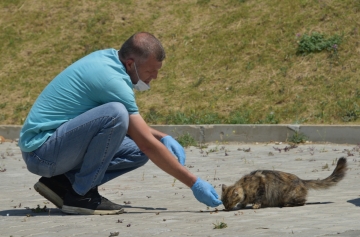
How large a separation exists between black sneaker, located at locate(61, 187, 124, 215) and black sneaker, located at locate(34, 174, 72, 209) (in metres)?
0.11

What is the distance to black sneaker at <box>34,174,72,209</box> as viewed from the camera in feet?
20.9

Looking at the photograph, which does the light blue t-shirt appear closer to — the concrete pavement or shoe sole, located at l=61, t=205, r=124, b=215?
shoe sole, located at l=61, t=205, r=124, b=215

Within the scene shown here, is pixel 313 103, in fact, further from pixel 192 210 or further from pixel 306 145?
pixel 192 210

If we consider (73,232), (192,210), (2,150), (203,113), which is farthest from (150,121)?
(73,232)

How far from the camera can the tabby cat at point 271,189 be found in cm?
647

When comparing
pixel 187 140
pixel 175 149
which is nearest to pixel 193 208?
pixel 175 149

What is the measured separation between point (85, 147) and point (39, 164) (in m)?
0.42

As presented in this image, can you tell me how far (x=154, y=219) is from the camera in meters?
5.88

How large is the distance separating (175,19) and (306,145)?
6729 millimetres

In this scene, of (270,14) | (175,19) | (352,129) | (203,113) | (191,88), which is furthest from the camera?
(175,19)

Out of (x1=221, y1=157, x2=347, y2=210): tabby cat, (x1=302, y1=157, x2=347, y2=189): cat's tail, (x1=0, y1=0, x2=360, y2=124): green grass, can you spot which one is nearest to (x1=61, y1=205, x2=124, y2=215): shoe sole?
(x1=221, y1=157, x2=347, y2=210): tabby cat

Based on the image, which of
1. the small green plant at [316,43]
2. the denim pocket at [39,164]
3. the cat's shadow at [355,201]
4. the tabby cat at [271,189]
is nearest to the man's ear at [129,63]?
the denim pocket at [39,164]

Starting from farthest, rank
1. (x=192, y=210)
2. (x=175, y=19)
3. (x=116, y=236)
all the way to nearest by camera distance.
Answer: (x=175, y=19), (x=192, y=210), (x=116, y=236)

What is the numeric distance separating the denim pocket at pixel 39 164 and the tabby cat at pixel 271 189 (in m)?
1.52
